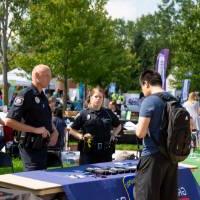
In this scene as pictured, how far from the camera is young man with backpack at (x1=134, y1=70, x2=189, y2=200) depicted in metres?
4.70

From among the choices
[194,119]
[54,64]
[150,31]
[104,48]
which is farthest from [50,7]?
[150,31]

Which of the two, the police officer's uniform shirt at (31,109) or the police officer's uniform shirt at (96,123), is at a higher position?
the police officer's uniform shirt at (31,109)

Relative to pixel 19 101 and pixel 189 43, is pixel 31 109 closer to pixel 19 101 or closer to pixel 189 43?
pixel 19 101

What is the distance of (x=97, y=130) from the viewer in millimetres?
6305

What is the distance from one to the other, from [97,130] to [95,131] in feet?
0.09

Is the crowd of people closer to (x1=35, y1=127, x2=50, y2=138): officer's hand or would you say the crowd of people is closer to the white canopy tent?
(x1=35, y1=127, x2=50, y2=138): officer's hand

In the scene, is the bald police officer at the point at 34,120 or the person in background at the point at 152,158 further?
the bald police officer at the point at 34,120

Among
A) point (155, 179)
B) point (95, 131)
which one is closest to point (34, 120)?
point (95, 131)

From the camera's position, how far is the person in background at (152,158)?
4703mm

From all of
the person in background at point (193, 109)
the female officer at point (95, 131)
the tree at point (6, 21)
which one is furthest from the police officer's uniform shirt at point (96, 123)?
the tree at point (6, 21)

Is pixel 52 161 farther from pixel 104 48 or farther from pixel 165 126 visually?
pixel 104 48

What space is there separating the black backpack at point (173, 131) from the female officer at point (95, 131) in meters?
1.61

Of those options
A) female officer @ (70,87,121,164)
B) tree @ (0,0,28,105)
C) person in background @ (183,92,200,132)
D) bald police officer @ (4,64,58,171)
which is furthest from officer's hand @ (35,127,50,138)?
tree @ (0,0,28,105)

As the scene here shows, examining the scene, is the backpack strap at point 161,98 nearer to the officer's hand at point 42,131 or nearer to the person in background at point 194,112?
the officer's hand at point 42,131
